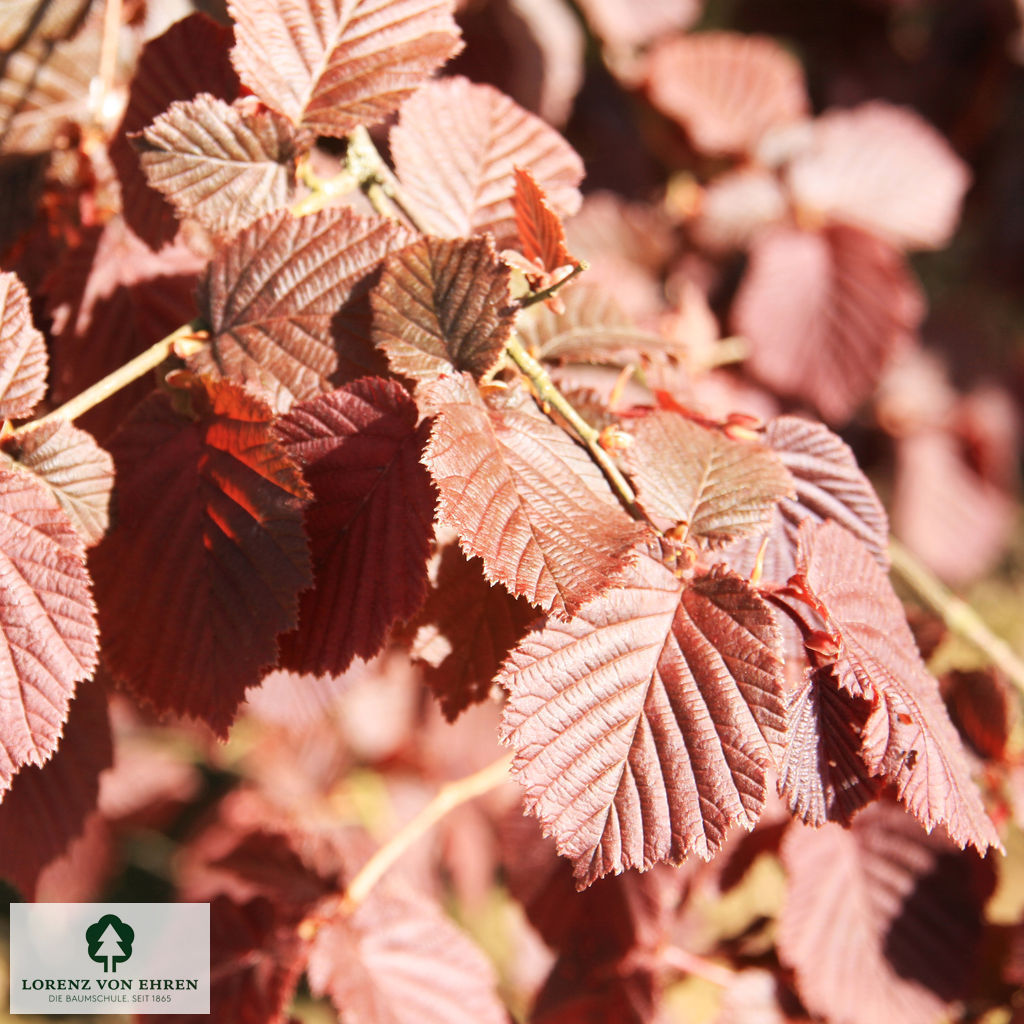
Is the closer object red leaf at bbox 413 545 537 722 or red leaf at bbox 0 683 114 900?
red leaf at bbox 413 545 537 722

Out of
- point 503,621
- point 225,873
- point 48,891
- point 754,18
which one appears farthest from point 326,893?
point 754,18

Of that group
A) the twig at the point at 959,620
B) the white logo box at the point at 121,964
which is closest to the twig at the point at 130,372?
the white logo box at the point at 121,964

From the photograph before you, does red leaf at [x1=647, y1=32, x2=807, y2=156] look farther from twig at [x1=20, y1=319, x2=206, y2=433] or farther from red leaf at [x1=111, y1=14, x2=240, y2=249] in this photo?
twig at [x1=20, y1=319, x2=206, y2=433]

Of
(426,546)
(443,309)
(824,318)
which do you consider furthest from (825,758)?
(824,318)

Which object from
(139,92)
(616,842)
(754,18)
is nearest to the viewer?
(616,842)

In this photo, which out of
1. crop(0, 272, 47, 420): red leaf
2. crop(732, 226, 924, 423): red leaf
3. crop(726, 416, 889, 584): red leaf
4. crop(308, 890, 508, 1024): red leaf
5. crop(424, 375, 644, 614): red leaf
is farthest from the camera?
crop(732, 226, 924, 423): red leaf

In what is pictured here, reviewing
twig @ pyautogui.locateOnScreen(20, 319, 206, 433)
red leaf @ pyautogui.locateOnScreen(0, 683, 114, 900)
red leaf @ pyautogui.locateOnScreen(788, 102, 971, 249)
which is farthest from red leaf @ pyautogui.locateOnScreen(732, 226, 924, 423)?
red leaf @ pyautogui.locateOnScreen(0, 683, 114, 900)

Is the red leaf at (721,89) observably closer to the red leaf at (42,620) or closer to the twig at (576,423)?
the twig at (576,423)

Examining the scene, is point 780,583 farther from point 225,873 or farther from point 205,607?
point 225,873
